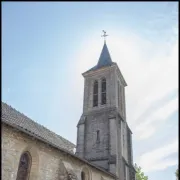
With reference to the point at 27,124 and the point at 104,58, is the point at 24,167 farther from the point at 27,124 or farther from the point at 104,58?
the point at 104,58

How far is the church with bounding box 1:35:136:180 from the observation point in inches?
415

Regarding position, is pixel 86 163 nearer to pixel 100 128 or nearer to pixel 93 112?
pixel 100 128

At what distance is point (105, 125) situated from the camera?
21672mm

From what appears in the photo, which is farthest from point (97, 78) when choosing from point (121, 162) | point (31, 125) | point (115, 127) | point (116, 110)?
point (31, 125)

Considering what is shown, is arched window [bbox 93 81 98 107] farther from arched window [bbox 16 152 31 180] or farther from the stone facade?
arched window [bbox 16 152 31 180]

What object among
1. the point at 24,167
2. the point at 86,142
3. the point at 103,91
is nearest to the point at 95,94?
the point at 103,91

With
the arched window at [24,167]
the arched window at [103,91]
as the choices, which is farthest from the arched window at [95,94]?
the arched window at [24,167]

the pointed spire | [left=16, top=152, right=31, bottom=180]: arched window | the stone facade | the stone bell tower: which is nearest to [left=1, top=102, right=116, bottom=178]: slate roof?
the stone facade

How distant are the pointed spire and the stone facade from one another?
15306mm

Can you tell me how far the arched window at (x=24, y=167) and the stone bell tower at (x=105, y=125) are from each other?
30.1 ft

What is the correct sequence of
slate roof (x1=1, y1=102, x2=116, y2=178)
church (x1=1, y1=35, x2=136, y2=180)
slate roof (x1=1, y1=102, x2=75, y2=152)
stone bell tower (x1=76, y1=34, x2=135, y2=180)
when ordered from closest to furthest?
church (x1=1, y1=35, x2=136, y2=180) < slate roof (x1=1, y1=102, x2=116, y2=178) < slate roof (x1=1, y1=102, x2=75, y2=152) < stone bell tower (x1=76, y1=34, x2=135, y2=180)

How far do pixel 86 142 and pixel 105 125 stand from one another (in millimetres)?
2461

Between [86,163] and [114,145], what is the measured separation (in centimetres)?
622

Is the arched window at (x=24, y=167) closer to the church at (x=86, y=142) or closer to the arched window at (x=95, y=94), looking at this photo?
the church at (x=86, y=142)
